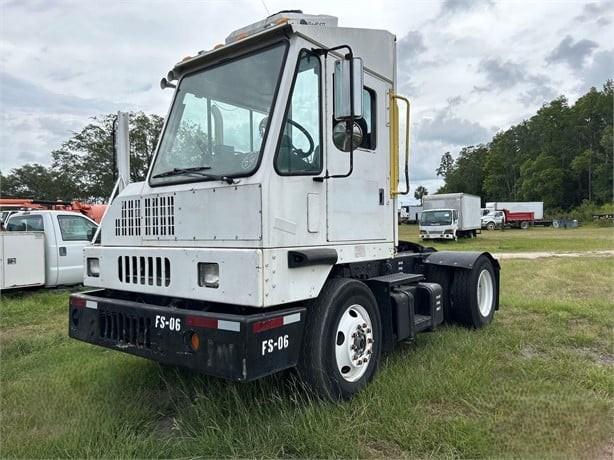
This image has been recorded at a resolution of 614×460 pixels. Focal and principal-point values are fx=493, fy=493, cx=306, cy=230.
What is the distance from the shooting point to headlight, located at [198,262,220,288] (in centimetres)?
349

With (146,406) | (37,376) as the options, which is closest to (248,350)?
(146,406)

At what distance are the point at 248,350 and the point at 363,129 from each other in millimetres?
2378

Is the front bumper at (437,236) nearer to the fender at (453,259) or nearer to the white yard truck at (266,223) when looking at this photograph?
the fender at (453,259)

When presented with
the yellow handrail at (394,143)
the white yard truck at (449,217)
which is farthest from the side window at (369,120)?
the white yard truck at (449,217)

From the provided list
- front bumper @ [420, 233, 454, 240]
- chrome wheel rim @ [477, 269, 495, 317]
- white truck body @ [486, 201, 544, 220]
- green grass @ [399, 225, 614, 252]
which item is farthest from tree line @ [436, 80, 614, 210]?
chrome wheel rim @ [477, 269, 495, 317]

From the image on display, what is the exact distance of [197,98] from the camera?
437 cm

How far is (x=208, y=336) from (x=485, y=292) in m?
4.74

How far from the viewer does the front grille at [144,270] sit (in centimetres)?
379

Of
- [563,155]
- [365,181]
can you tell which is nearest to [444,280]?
[365,181]

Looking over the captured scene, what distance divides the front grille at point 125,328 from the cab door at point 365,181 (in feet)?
5.22

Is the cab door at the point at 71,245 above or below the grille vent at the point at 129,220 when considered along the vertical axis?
below

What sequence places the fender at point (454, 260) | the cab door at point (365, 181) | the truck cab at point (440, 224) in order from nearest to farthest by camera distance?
1. the cab door at point (365, 181)
2. the fender at point (454, 260)
3. the truck cab at point (440, 224)

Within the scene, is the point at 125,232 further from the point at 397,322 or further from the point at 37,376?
the point at 397,322

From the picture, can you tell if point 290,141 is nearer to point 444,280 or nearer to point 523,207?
point 444,280
